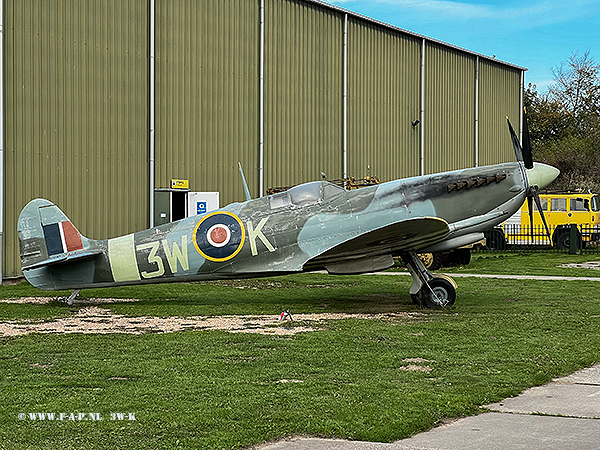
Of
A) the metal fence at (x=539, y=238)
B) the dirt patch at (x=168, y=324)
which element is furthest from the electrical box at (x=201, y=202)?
the metal fence at (x=539, y=238)

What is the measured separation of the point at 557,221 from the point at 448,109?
22.3 ft

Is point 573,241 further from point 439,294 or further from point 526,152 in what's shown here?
point 439,294

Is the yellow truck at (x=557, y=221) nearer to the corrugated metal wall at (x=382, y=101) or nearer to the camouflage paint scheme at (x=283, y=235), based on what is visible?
the corrugated metal wall at (x=382, y=101)

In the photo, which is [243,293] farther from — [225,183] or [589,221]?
[589,221]

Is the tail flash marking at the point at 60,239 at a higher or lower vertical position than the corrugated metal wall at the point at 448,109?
lower

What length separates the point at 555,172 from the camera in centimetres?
1362

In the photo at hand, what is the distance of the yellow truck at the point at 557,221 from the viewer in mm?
31656

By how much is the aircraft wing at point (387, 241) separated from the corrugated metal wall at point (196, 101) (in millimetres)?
9945

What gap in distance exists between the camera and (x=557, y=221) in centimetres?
3241

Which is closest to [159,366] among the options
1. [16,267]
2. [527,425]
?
[527,425]

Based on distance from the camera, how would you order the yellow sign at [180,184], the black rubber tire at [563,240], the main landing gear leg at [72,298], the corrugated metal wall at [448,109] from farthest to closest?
the corrugated metal wall at [448,109] < the black rubber tire at [563,240] < the yellow sign at [180,184] < the main landing gear leg at [72,298]

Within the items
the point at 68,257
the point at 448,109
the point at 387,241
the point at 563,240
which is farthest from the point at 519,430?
the point at 448,109

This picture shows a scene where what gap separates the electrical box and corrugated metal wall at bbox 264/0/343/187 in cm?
229

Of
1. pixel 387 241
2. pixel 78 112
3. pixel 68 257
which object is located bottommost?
pixel 68 257
